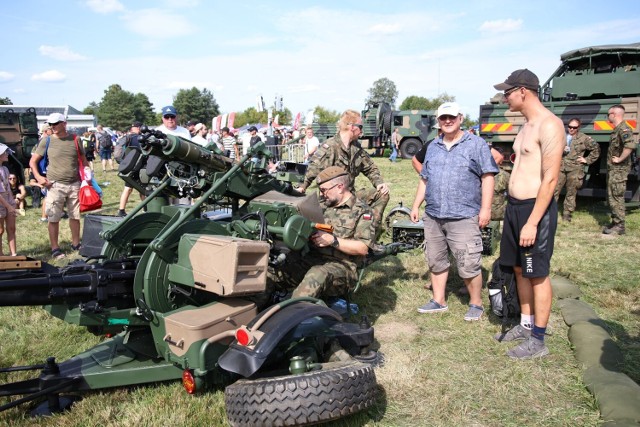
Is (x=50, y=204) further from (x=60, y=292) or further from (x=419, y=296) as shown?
(x=419, y=296)

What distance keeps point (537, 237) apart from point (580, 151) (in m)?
6.24

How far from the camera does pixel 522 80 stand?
→ 3744mm

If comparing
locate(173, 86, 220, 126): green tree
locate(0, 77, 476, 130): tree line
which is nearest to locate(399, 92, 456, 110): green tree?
locate(0, 77, 476, 130): tree line

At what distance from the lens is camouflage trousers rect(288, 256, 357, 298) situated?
3828 millimetres

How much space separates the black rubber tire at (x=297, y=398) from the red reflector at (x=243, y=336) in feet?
0.74

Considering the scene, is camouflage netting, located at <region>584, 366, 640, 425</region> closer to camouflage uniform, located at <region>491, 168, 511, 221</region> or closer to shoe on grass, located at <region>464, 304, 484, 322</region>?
shoe on grass, located at <region>464, 304, 484, 322</region>

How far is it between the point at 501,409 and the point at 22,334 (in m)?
4.08

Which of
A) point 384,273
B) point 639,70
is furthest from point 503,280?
point 639,70

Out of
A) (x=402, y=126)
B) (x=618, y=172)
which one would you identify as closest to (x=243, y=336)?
(x=618, y=172)

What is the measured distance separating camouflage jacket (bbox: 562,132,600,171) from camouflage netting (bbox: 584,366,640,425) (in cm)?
636

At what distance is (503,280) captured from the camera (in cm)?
428

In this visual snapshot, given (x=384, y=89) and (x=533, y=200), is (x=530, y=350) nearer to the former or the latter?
(x=533, y=200)

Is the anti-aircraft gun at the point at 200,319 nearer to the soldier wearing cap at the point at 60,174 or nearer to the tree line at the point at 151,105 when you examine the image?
the soldier wearing cap at the point at 60,174

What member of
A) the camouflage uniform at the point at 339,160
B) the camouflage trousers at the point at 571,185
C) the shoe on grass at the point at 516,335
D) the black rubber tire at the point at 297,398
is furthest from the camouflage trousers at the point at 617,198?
the black rubber tire at the point at 297,398
